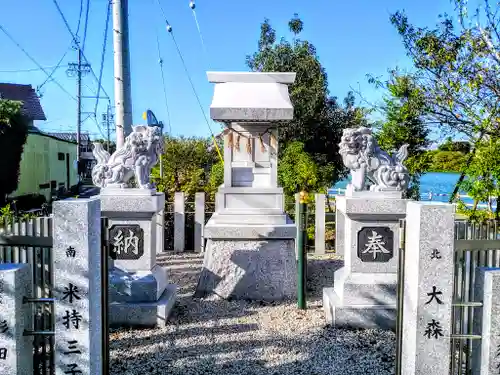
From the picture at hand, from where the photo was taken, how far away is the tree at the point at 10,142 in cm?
1423

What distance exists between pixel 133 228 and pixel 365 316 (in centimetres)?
294

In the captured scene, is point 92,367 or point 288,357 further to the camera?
point 288,357

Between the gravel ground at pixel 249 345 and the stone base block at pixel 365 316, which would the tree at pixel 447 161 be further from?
the gravel ground at pixel 249 345

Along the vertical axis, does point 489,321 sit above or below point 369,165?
below

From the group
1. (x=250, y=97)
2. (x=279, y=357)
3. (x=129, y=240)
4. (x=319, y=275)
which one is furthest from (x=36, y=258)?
(x=319, y=275)

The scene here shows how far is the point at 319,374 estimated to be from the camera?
3.49 m

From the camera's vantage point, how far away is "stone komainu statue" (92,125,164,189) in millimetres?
4695

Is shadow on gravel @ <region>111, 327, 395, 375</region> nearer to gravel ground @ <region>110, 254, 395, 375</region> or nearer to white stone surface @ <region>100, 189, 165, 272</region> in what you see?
gravel ground @ <region>110, 254, 395, 375</region>

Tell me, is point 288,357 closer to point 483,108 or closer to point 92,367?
point 92,367

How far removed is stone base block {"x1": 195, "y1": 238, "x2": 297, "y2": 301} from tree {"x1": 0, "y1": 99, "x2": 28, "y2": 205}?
12.3 m

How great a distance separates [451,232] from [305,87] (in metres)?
11.5

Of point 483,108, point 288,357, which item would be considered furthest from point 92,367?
point 483,108

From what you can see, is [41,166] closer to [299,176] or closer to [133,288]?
[299,176]

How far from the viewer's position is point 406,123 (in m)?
6.68
